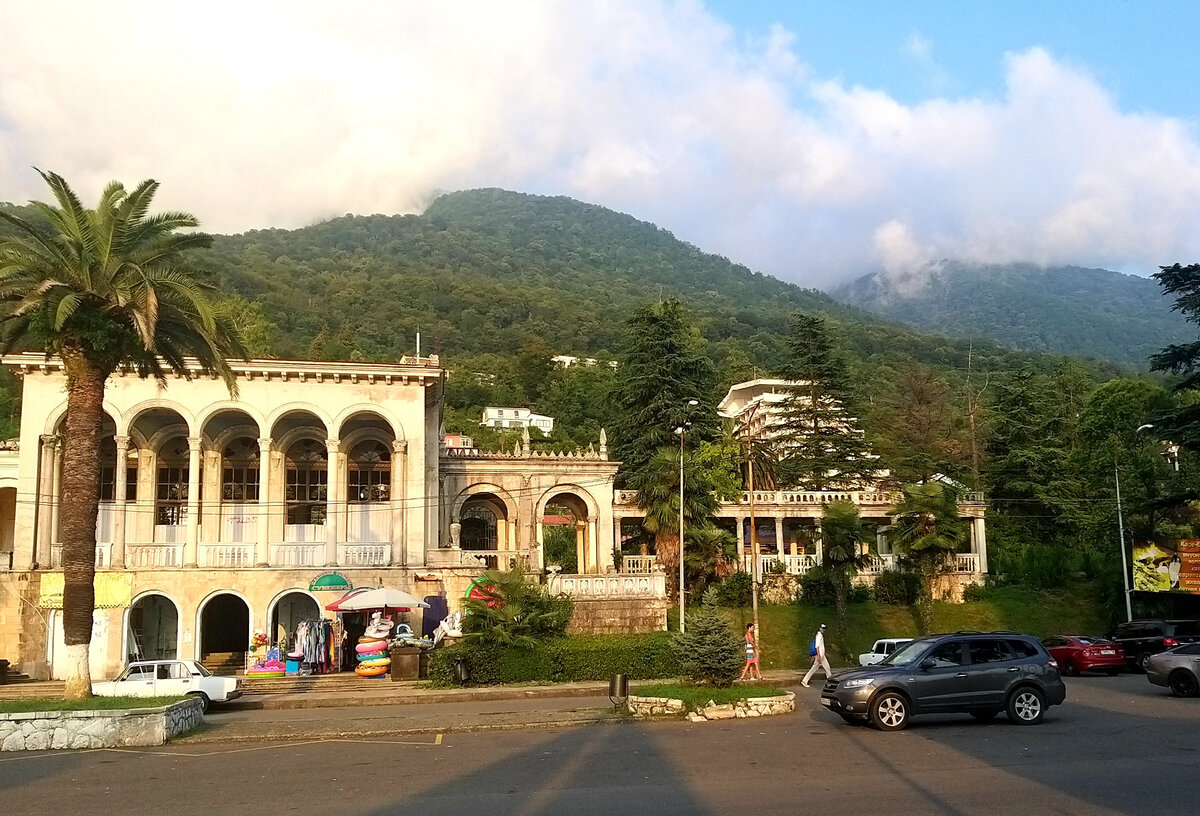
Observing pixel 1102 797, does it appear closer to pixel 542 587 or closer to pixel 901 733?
pixel 901 733

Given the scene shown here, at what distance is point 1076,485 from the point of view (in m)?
52.2

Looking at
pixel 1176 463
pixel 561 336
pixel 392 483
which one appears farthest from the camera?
pixel 561 336

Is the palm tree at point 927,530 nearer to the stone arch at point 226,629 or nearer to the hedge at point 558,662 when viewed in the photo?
the hedge at point 558,662

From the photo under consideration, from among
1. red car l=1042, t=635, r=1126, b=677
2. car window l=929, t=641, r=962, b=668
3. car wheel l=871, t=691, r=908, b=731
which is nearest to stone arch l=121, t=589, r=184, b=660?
car wheel l=871, t=691, r=908, b=731

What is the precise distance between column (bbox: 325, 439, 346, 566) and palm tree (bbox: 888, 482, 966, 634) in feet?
68.9

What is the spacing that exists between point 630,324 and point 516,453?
9847 mm

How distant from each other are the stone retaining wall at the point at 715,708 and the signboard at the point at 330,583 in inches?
584

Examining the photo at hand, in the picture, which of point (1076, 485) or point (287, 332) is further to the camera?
point (287, 332)

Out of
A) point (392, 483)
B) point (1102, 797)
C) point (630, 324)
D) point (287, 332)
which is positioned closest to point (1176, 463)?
point (630, 324)

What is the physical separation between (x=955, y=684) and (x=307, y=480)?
2692 cm

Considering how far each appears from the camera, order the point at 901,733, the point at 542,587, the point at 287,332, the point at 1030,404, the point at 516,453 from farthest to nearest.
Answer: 1. the point at 287,332
2. the point at 1030,404
3. the point at 516,453
4. the point at 542,587
5. the point at 901,733

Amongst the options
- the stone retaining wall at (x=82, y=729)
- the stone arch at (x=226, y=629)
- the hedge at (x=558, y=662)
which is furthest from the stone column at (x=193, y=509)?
the stone retaining wall at (x=82, y=729)

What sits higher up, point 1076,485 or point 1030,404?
point 1030,404

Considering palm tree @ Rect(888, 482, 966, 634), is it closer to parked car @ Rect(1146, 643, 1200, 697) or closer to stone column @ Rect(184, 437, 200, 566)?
parked car @ Rect(1146, 643, 1200, 697)
